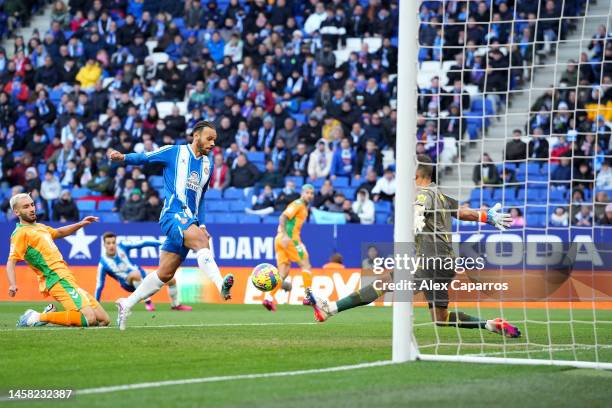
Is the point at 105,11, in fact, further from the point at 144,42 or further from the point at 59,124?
the point at 59,124

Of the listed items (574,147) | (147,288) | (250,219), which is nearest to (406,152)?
(147,288)

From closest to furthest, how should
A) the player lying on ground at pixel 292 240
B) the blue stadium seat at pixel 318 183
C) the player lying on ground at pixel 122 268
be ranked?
the player lying on ground at pixel 122 268 < the player lying on ground at pixel 292 240 < the blue stadium seat at pixel 318 183

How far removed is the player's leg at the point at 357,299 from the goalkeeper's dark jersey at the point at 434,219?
507mm

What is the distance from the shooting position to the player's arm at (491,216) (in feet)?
36.0

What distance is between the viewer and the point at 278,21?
28.8m

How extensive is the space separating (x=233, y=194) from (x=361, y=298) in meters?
13.7

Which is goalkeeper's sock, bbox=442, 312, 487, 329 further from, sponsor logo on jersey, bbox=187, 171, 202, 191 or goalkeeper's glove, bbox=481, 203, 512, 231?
sponsor logo on jersey, bbox=187, 171, 202, 191

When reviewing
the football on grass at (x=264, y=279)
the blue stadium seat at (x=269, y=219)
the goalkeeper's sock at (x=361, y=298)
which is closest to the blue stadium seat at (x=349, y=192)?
the blue stadium seat at (x=269, y=219)

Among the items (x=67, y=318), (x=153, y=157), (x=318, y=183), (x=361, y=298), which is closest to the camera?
(x=361, y=298)

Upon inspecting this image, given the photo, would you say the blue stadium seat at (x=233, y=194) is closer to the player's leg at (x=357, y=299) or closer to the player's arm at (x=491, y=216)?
the player's leg at (x=357, y=299)

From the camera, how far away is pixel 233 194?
2477 centimetres

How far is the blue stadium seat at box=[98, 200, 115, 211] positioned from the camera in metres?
25.1

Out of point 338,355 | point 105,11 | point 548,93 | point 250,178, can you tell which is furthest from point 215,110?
point 338,355

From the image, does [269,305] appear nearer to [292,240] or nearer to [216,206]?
[292,240]
